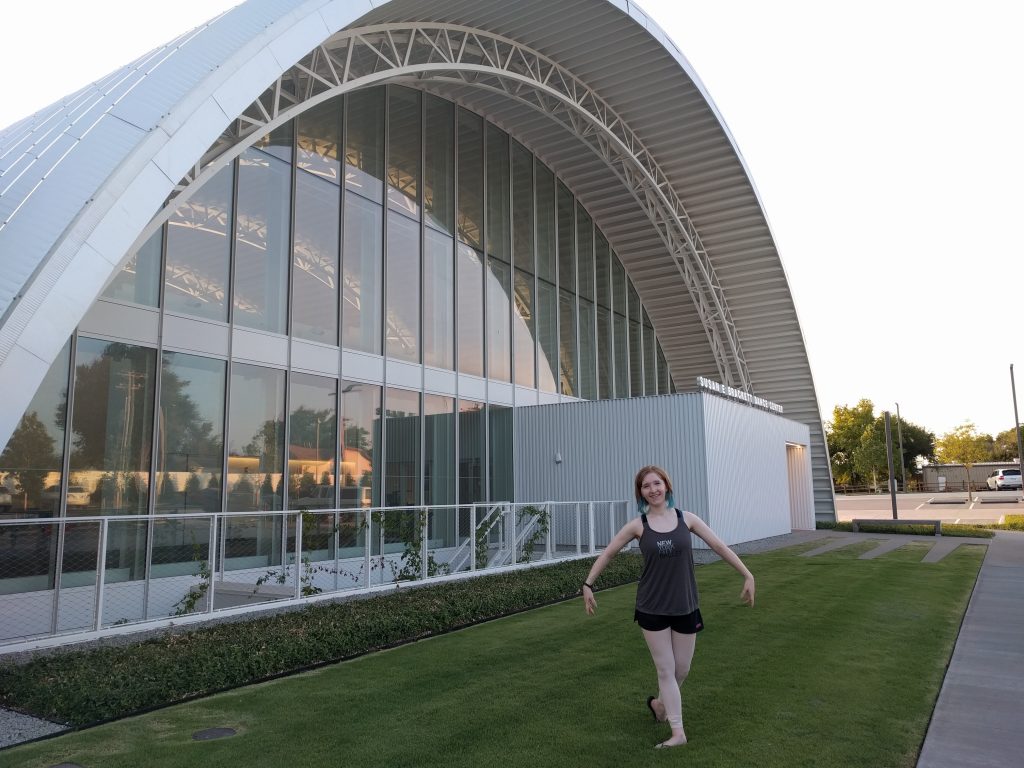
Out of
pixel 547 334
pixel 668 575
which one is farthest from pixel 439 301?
pixel 668 575

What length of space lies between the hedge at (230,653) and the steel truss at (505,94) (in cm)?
533

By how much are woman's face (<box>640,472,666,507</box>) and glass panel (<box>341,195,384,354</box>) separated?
10088 millimetres

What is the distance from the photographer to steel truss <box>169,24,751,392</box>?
11.4 metres

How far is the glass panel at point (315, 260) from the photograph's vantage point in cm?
1334

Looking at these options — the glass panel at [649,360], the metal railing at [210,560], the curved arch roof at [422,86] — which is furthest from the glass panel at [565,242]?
the metal railing at [210,560]

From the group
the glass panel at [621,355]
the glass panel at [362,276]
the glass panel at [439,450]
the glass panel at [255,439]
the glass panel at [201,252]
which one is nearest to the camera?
the glass panel at [201,252]

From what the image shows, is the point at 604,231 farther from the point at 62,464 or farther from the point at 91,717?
the point at 91,717

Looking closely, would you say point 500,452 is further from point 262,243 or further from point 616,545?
point 616,545

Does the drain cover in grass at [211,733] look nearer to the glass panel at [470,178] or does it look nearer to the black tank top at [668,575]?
the black tank top at [668,575]

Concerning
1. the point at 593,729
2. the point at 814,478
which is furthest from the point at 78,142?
the point at 814,478

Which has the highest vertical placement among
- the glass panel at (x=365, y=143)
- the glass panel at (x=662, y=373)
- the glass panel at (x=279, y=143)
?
the glass panel at (x=365, y=143)

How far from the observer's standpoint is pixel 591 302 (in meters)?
23.0

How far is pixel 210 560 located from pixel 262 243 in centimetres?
591

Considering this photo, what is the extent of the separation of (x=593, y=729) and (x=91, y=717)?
3.48 meters
